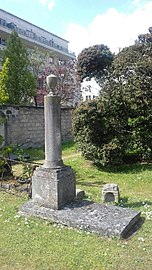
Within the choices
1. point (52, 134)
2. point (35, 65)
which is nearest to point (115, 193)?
point (52, 134)

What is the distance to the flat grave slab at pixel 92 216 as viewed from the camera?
15.2ft

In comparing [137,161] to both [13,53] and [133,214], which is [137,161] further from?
[13,53]

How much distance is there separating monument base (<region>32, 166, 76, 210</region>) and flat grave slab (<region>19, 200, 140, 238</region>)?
12cm

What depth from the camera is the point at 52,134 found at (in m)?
5.66

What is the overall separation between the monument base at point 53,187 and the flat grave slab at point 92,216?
12cm

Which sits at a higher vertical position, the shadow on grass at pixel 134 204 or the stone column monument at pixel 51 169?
the stone column monument at pixel 51 169

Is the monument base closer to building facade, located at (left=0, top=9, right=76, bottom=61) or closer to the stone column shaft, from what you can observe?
the stone column shaft

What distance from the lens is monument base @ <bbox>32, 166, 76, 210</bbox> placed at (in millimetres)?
5398

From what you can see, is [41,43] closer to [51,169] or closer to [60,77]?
[60,77]

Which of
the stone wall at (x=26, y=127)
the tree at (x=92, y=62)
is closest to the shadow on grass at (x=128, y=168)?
the stone wall at (x=26, y=127)

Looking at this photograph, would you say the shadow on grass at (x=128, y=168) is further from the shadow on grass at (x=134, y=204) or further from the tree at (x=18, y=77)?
the tree at (x=18, y=77)

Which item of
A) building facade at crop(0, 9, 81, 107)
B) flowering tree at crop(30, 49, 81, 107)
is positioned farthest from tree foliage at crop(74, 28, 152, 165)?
flowering tree at crop(30, 49, 81, 107)

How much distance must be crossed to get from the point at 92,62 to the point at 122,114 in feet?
40.3

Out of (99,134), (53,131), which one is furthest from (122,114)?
(53,131)
